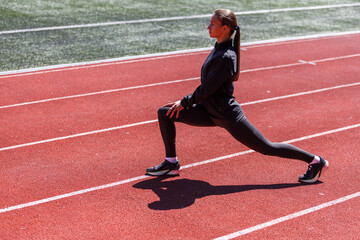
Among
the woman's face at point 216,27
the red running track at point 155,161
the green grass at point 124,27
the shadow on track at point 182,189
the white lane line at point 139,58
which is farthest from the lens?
the green grass at point 124,27

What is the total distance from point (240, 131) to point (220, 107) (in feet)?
1.14

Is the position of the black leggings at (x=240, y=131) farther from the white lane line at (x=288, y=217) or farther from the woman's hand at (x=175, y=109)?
the white lane line at (x=288, y=217)

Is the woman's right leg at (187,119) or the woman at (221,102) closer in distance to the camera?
the woman at (221,102)

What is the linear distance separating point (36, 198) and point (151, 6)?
599 inches

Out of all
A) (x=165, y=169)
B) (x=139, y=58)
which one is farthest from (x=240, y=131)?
(x=139, y=58)

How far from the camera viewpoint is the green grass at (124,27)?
42.9 ft

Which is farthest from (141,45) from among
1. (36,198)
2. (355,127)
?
(36,198)

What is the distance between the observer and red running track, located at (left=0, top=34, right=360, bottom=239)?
4.98 m

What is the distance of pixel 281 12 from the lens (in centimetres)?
2020

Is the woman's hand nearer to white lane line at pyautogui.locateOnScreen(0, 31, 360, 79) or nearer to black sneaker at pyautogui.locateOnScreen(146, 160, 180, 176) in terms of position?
black sneaker at pyautogui.locateOnScreen(146, 160, 180, 176)

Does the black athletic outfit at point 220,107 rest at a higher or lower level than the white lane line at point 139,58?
higher

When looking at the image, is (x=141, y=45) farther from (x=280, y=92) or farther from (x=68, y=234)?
(x=68, y=234)

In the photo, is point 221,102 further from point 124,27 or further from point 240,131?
point 124,27

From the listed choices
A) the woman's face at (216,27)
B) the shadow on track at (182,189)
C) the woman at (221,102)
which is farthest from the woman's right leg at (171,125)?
the woman's face at (216,27)
